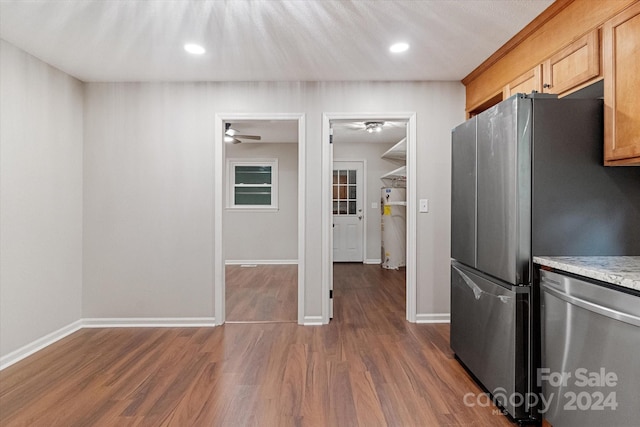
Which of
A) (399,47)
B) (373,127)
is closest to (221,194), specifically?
(399,47)

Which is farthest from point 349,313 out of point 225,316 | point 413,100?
point 413,100

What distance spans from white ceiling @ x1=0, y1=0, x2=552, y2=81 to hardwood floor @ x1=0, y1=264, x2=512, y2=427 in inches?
95.3

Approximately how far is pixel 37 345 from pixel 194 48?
2757 mm

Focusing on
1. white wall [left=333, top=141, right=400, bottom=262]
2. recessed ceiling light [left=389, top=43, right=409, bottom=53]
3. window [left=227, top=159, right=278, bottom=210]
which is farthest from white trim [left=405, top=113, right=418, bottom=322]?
window [left=227, top=159, right=278, bottom=210]

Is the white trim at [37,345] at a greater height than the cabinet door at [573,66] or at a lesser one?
lesser

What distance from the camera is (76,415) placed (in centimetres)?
186

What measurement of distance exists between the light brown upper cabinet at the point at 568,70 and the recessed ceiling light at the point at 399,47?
2.95 ft

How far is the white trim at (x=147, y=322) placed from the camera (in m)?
3.29

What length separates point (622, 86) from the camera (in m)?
1.64

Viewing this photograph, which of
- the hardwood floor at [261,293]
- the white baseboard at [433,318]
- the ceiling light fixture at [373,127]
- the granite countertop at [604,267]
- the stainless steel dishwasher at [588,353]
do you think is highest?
the ceiling light fixture at [373,127]

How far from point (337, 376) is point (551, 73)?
8.17 feet

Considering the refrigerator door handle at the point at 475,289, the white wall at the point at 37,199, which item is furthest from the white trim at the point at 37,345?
the refrigerator door handle at the point at 475,289

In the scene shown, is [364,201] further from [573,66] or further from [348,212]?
[573,66]

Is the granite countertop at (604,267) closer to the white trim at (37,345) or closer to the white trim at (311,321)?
the white trim at (311,321)
